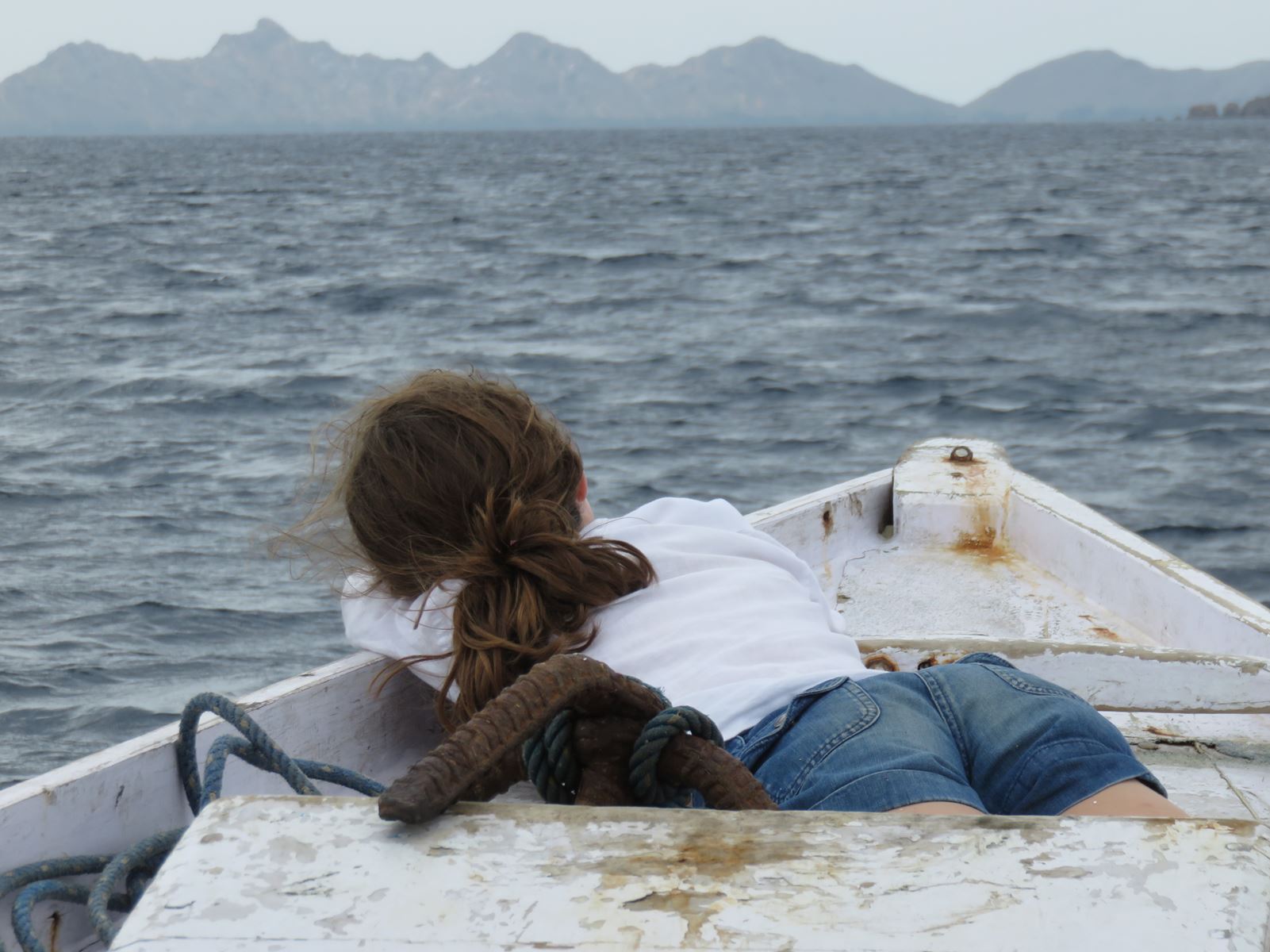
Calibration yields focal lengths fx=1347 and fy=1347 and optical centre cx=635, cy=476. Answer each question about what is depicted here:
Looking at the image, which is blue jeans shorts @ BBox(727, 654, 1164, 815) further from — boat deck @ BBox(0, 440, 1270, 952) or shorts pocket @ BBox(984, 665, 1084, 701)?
boat deck @ BBox(0, 440, 1270, 952)

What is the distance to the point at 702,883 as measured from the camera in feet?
3.12

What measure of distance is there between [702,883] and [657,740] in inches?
11.6

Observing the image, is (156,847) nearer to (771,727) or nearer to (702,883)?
(771,727)

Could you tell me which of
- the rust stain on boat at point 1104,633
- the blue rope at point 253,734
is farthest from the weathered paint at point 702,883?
the rust stain on boat at point 1104,633

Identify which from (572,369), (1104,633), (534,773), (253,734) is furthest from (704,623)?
(572,369)

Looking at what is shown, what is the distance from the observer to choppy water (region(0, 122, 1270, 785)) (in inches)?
213

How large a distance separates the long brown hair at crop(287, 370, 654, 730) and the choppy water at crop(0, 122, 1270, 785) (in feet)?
1.58

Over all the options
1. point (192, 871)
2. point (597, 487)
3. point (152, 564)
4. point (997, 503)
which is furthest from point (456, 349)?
point (192, 871)

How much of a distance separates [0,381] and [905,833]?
1010cm

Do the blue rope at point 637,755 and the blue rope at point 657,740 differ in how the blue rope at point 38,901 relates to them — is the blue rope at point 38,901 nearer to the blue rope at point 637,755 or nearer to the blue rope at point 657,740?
the blue rope at point 637,755

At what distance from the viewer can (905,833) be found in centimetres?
100

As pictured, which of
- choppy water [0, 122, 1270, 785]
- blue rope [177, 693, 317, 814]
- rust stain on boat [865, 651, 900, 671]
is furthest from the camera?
choppy water [0, 122, 1270, 785]

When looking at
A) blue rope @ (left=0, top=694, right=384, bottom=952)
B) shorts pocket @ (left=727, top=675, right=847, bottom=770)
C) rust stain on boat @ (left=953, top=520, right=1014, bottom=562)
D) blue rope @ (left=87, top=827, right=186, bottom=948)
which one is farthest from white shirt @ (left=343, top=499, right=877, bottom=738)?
rust stain on boat @ (left=953, top=520, right=1014, bottom=562)

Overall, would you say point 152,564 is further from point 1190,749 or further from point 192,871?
point 192,871
